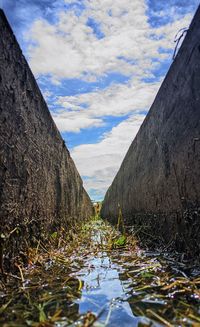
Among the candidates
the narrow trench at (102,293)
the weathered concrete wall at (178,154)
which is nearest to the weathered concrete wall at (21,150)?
the narrow trench at (102,293)

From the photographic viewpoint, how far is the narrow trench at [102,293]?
1.36 meters

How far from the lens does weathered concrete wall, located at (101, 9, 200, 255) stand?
2498mm

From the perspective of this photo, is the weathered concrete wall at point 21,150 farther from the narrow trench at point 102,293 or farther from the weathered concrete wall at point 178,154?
the weathered concrete wall at point 178,154

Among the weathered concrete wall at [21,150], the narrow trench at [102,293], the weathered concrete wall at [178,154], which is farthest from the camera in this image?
the weathered concrete wall at [178,154]

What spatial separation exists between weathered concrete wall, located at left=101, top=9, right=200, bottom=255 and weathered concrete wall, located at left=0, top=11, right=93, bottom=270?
4.10 feet

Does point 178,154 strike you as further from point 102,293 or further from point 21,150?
point 102,293

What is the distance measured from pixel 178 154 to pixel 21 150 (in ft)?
4.42

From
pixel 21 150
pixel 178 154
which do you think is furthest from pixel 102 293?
pixel 178 154

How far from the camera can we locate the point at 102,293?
1.78 metres

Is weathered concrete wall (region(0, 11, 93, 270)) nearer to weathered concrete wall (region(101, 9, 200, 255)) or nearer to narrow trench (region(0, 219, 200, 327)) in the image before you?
narrow trench (region(0, 219, 200, 327))

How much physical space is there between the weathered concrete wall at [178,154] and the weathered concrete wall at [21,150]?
1250 millimetres

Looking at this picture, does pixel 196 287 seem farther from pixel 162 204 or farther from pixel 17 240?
pixel 162 204

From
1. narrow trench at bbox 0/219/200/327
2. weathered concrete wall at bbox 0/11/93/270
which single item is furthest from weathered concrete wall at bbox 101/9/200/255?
weathered concrete wall at bbox 0/11/93/270

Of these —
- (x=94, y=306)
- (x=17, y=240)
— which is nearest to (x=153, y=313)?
(x=94, y=306)
